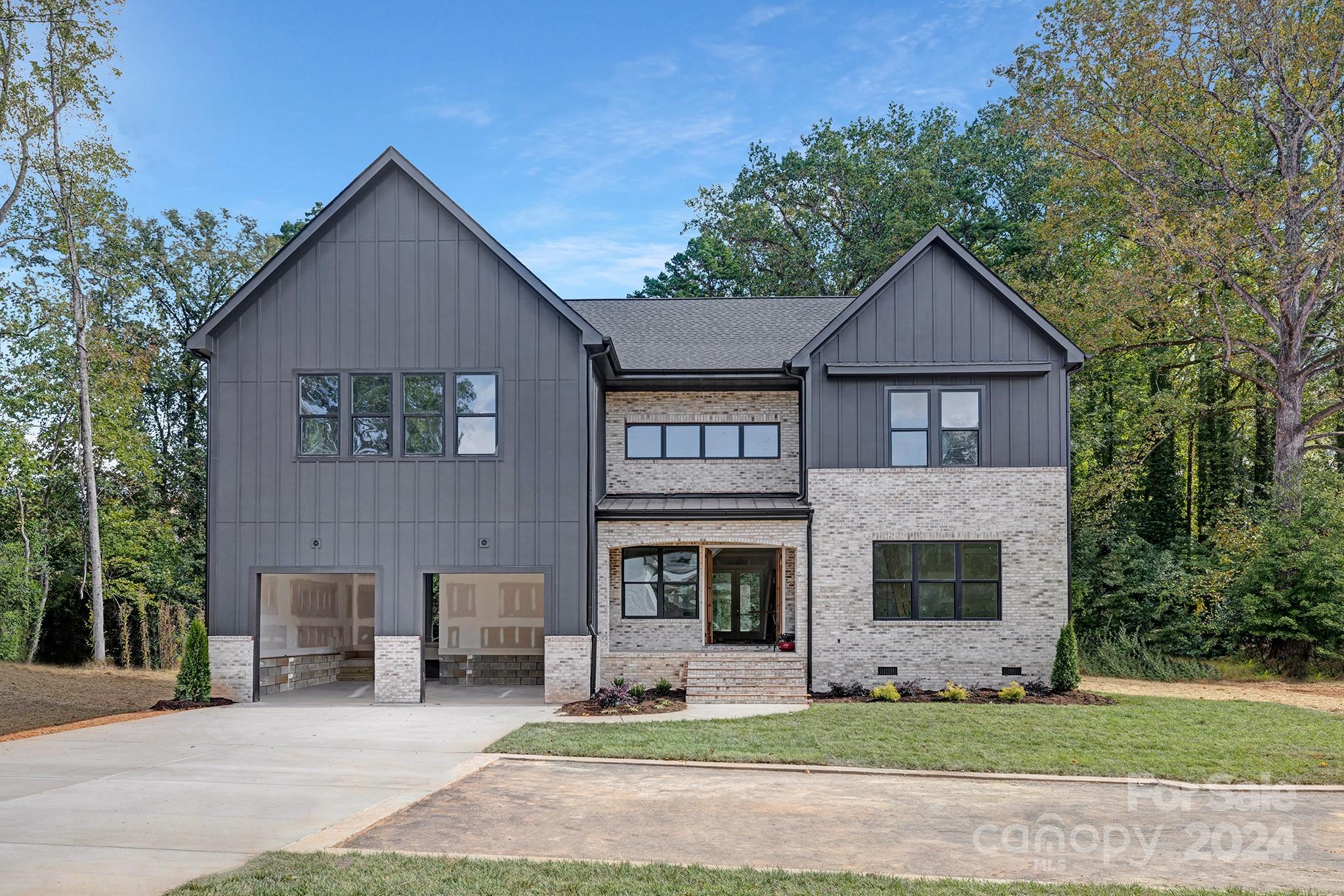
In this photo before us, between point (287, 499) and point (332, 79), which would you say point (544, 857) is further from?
point (332, 79)

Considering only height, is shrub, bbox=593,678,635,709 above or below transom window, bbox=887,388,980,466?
below

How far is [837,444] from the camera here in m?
18.3

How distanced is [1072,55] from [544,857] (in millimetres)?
23035

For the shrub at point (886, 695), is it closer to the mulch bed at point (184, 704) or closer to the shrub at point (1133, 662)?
the shrub at point (1133, 662)

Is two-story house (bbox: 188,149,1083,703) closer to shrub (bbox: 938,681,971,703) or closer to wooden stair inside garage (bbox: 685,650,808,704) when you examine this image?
wooden stair inside garage (bbox: 685,650,808,704)

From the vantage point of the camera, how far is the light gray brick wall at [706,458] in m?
19.6

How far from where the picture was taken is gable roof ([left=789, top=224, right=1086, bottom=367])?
1795cm

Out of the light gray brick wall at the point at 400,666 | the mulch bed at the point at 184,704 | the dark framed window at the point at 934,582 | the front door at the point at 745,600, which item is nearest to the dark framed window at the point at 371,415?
the light gray brick wall at the point at 400,666

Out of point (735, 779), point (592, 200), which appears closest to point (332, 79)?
point (592, 200)

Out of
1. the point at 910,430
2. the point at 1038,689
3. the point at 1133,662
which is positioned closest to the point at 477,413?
the point at 910,430

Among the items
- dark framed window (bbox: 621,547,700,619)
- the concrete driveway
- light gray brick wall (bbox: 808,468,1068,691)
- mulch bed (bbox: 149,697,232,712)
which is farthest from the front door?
mulch bed (bbox: 149,697,232,712)

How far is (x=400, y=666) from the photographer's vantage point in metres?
16.7

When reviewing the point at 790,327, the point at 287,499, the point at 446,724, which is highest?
the point at 790,327

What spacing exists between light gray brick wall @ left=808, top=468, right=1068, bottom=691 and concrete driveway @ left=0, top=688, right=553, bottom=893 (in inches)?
217
